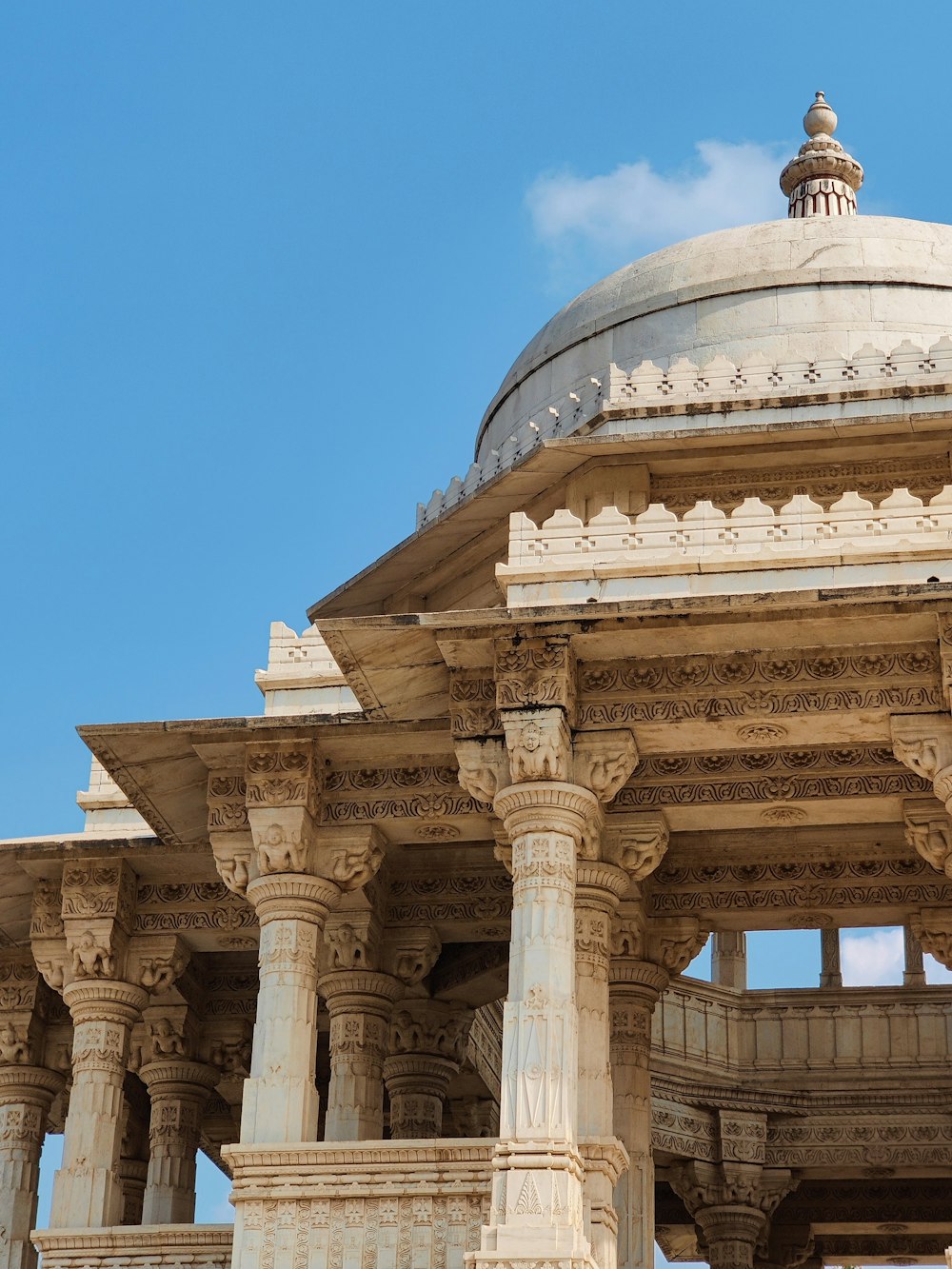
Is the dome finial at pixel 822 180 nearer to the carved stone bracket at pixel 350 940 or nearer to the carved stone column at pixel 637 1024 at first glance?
the carved stone column at pixel 637 1024

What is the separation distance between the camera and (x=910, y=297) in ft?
80.5

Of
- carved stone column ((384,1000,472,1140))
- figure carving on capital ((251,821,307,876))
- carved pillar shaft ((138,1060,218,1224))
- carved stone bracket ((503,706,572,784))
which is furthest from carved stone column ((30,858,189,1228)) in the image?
carved stone bracket ((503,706,572,784))

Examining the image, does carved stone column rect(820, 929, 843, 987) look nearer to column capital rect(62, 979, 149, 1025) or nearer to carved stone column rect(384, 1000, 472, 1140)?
carved stone column rect(384, 1000, 472, 1140)

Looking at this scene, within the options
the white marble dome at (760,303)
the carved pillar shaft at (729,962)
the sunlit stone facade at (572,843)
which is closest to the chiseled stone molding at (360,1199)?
the sunlit stone facade at (572,843)

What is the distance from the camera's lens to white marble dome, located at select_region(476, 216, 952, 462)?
24.2m

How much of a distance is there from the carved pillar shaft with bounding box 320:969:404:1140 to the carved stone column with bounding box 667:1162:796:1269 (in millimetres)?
7653

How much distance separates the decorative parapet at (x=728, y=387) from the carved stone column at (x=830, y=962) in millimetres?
10336

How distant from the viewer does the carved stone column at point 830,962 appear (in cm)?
3062

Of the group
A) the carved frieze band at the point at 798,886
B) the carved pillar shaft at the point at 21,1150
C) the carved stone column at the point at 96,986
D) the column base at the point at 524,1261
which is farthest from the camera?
the carved pillar shaft at the point at 21,1150

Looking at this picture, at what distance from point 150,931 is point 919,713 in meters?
8.58

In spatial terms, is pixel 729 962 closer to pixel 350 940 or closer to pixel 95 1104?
pixel 350 940

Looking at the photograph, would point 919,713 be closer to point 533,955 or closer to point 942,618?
point 942,618

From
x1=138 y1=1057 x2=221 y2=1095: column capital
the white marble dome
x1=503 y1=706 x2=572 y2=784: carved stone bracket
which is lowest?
x1=138 y1=1057 x2=221 y2=1095: column capital

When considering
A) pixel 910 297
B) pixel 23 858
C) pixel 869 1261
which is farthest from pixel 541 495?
pixel 869 1261
